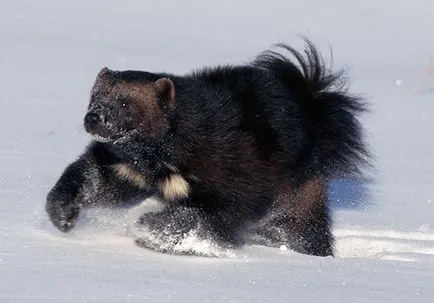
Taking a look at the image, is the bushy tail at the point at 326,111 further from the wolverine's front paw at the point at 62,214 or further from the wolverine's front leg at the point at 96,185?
the wolverine's front paw at the point at 62,214

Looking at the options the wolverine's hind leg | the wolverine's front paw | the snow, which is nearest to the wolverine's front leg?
the wolverine's front paw

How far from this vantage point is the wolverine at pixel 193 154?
192 inches

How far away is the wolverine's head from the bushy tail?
99cm

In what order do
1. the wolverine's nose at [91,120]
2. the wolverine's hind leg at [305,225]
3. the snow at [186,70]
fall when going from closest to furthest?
1. the snow at [186,70]
2. the wolverine's nose at [91,120]
3. the wolverine's hind leg at [305,225]

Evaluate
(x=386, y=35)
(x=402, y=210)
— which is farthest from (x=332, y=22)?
(x=402, y=210)

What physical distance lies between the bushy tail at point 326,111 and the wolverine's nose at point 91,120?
4.37 feet

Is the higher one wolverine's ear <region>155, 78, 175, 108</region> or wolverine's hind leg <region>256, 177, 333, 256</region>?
wolverine's ear <region>155, 78, 175, 108</region>

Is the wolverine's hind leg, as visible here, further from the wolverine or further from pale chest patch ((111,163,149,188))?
pale chest patch ((111,163,149,188))

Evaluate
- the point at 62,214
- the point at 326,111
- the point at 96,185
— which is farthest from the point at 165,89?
the point at 326,111

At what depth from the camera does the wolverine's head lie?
16.0 ft

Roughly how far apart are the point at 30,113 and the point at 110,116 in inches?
131

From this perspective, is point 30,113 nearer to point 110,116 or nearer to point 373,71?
point 110,116

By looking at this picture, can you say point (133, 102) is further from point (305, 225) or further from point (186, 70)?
point (186, 70)

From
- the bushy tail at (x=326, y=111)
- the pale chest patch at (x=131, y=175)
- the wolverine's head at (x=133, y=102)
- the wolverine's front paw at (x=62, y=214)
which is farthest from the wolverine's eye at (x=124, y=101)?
the bushy tail at (x=326, y=111)
